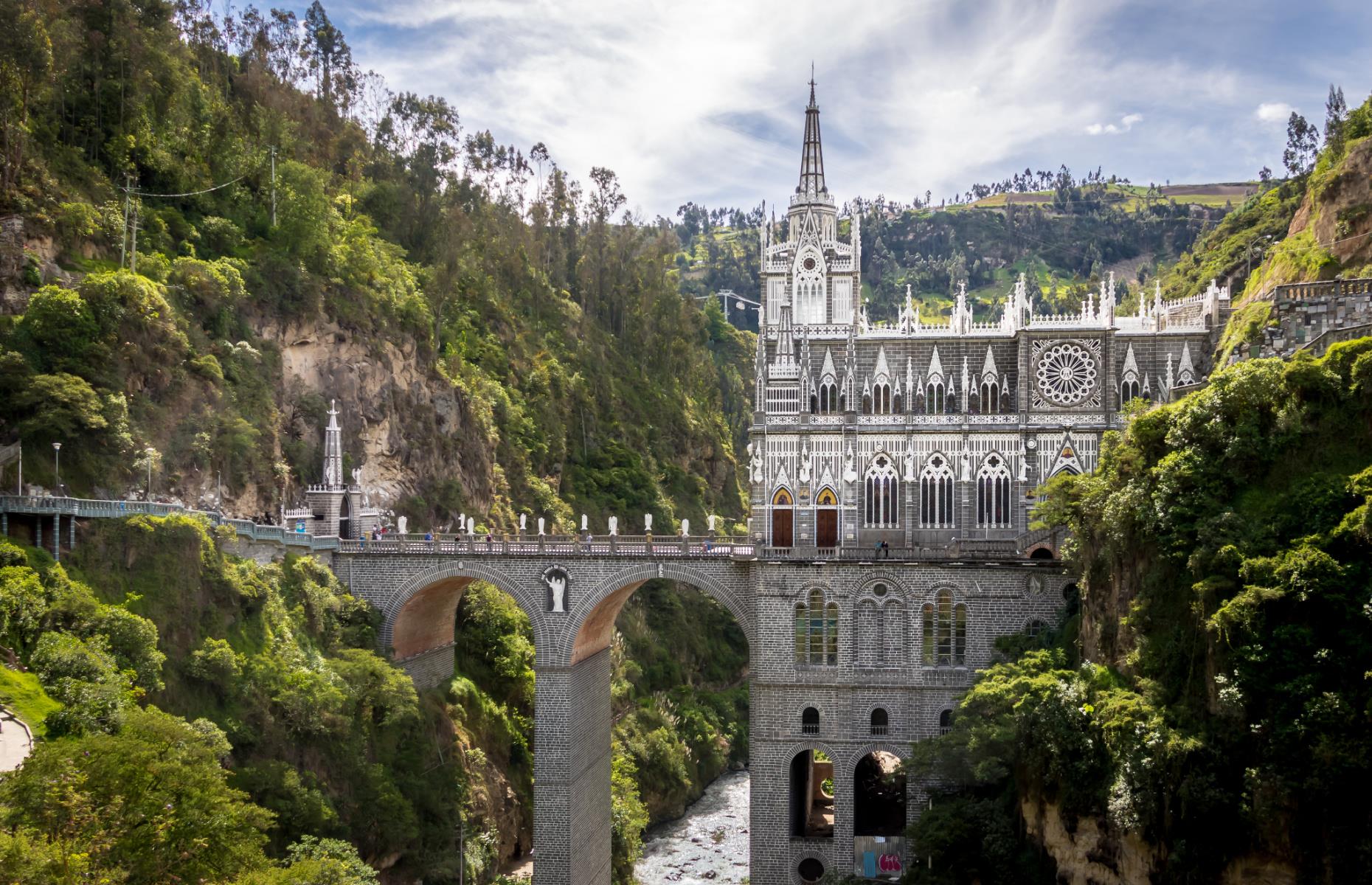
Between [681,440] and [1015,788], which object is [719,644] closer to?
[681,440]

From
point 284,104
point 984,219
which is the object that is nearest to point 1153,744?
point 284,104

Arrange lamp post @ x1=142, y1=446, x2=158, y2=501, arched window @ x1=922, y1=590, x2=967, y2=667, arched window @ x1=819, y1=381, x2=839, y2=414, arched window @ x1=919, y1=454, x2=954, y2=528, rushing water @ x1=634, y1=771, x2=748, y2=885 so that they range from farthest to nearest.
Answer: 1. rushing water @ x1=634, y1=771, x2=748, y2=885
2. arched window @ x1=819, y1=381, x2=839, y2=414
3. arched window @ x1=919, y1=454, x2=954, y2=528
4. arched window @ x1=922, y1=590, x2=967, y2=667
5. lamp post @ x1=142, y1=446, x2=158, y2=501

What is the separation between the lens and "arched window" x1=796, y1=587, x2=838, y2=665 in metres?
49.1

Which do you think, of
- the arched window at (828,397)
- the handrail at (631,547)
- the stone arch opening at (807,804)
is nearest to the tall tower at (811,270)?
the arched window at (828,397)

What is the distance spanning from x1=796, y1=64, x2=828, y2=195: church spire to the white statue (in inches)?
914

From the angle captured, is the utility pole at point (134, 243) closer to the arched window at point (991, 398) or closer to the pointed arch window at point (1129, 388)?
the arched window at point (991, 398)

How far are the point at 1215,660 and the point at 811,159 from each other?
36.5 m

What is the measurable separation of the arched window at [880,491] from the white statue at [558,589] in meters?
13.2

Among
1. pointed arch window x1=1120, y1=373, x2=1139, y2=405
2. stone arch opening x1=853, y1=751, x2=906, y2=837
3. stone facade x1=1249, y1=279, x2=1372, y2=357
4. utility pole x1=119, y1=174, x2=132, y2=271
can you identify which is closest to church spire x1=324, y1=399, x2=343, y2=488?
utility pole x1=119, y1=174, x2=132, y2=271

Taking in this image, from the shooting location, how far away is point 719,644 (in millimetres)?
84625

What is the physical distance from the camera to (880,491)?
178 ft

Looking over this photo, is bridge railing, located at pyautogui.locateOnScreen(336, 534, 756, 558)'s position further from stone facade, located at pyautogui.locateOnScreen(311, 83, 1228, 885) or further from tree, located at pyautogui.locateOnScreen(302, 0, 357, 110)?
tree, located at pyautogui.locateOnScreen(302, 0, 357, 110)

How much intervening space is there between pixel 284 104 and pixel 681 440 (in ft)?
125

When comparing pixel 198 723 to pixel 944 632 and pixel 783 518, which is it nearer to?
pixel 783 518
